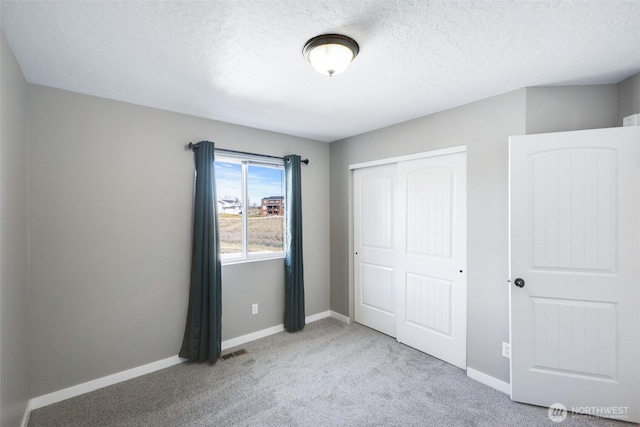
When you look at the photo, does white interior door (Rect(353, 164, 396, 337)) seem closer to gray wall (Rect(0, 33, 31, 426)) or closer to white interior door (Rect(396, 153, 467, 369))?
white interior door (Rect(396, 153, 467, 369))

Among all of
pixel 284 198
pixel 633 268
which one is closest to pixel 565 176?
pixel 633 268

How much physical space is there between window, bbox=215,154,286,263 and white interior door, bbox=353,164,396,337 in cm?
100

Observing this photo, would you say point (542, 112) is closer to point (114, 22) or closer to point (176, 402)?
point (114, 22)

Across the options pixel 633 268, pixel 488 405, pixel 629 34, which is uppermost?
pixel 629 34

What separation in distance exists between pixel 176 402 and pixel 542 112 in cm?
363

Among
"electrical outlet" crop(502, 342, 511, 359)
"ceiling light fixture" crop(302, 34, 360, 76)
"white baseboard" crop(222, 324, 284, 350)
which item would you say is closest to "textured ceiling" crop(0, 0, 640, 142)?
"ceiling light fixture" crop(302, 34, 360, 76)

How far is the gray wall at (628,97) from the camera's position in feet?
6.56

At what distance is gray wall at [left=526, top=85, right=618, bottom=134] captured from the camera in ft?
7.20

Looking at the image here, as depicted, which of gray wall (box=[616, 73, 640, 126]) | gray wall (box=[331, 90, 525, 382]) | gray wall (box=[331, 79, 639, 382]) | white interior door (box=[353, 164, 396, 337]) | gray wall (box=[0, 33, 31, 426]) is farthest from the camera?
white interior door (box=[353, 164, 396, 337])

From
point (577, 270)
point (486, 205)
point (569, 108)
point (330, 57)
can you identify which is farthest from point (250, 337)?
point (569, 108)

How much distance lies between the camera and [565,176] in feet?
6.73

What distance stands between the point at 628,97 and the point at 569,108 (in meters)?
0.34

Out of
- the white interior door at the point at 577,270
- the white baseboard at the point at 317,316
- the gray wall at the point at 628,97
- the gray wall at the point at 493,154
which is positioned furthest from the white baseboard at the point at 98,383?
the gray wall at the point at 628,97

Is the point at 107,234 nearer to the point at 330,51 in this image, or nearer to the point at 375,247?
the point at 330,51
